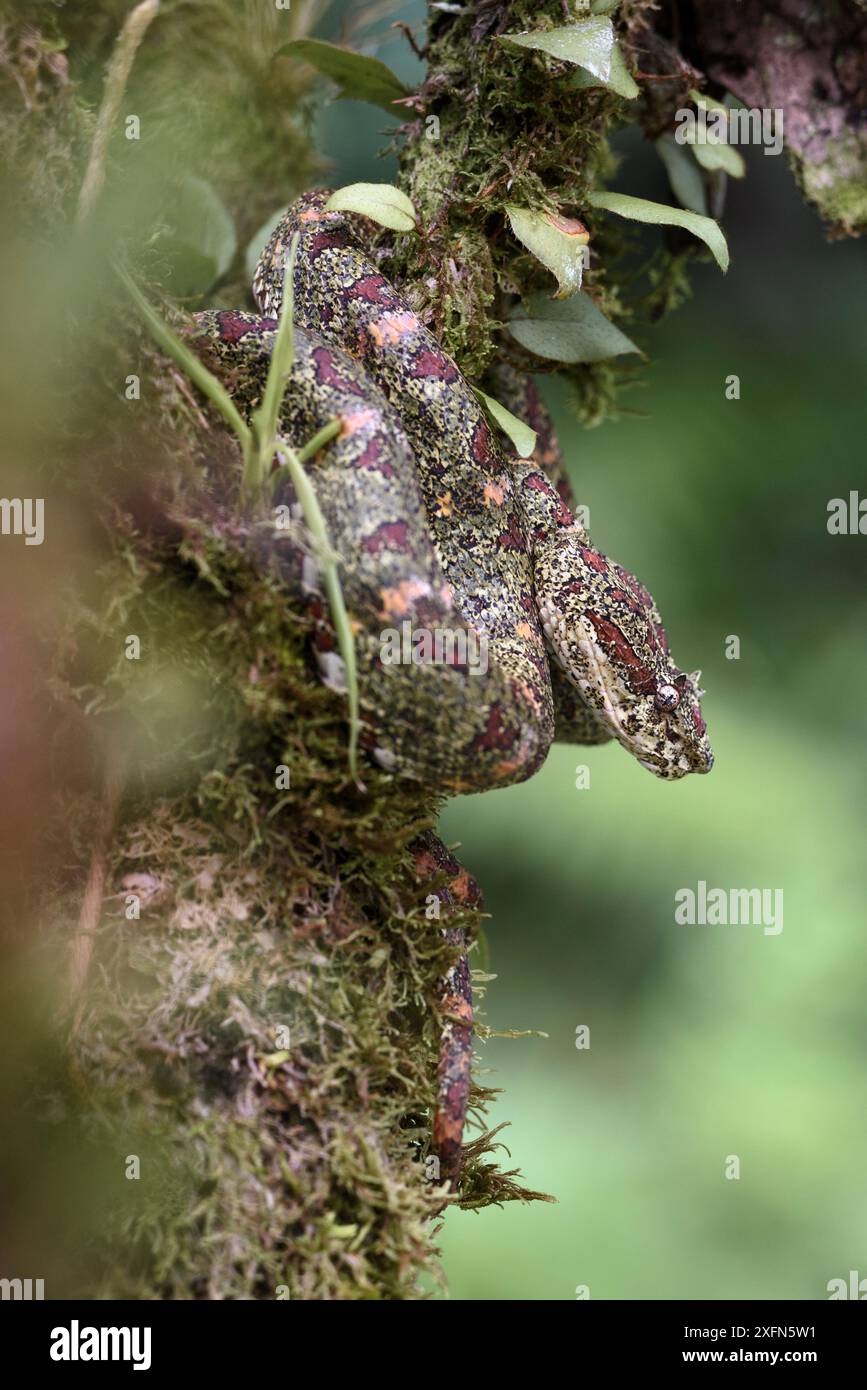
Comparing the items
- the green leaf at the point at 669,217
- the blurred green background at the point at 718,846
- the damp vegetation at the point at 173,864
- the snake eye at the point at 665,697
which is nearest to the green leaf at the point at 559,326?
the green leaf at the point at 669,217

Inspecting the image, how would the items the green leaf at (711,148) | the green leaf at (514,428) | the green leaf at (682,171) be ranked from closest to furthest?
1. the green leaf at (514,428)
2. the green leaf at (711,148)
3. the green leaf at (682,171)

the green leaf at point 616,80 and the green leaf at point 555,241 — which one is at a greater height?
the green leaf at point 616,80

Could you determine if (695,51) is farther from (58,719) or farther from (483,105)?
(58,719)

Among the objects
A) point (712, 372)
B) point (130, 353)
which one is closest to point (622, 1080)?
point (712, 372)

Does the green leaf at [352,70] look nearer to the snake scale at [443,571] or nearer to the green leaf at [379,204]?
the snake scale at [443,571]

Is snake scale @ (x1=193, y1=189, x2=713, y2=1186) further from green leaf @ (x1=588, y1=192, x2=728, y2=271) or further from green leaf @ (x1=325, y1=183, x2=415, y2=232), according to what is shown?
green leaf @ (x1=588, y1=192, x2=728, y2=271)
